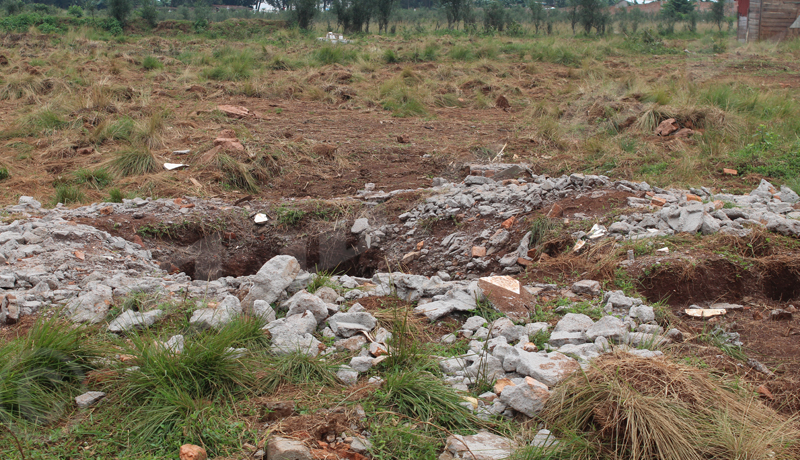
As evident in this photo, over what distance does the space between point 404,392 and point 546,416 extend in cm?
54

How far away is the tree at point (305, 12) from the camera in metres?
23.0

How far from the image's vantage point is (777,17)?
17.8 meters

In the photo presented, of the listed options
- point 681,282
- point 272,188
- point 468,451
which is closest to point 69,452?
point 468,451

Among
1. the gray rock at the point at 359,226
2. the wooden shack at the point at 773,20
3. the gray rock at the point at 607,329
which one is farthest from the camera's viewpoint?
the wooden shack at the point at 773,20

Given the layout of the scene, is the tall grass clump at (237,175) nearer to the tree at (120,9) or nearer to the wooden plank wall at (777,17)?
the wooden plank wall at (777,17)

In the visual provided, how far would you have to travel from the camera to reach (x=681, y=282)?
3.20m

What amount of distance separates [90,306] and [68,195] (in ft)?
9.07

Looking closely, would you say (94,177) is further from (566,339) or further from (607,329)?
(607,329)

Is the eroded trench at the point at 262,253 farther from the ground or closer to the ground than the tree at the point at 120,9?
closer to the ground

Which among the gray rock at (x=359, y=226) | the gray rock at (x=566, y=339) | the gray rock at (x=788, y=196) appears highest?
the gray rock at (x=788, y=196)

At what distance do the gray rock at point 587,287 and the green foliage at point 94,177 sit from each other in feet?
15.1

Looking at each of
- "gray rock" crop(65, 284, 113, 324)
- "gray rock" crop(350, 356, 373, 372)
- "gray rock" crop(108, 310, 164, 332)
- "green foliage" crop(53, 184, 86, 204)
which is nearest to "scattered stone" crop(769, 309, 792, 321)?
"gray rock" crop(350, 356, 373, 372)

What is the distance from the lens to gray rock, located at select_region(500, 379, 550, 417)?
210 centimetres

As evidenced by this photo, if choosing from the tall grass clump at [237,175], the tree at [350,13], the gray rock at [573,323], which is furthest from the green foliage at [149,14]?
the gray rock at [573,323]
